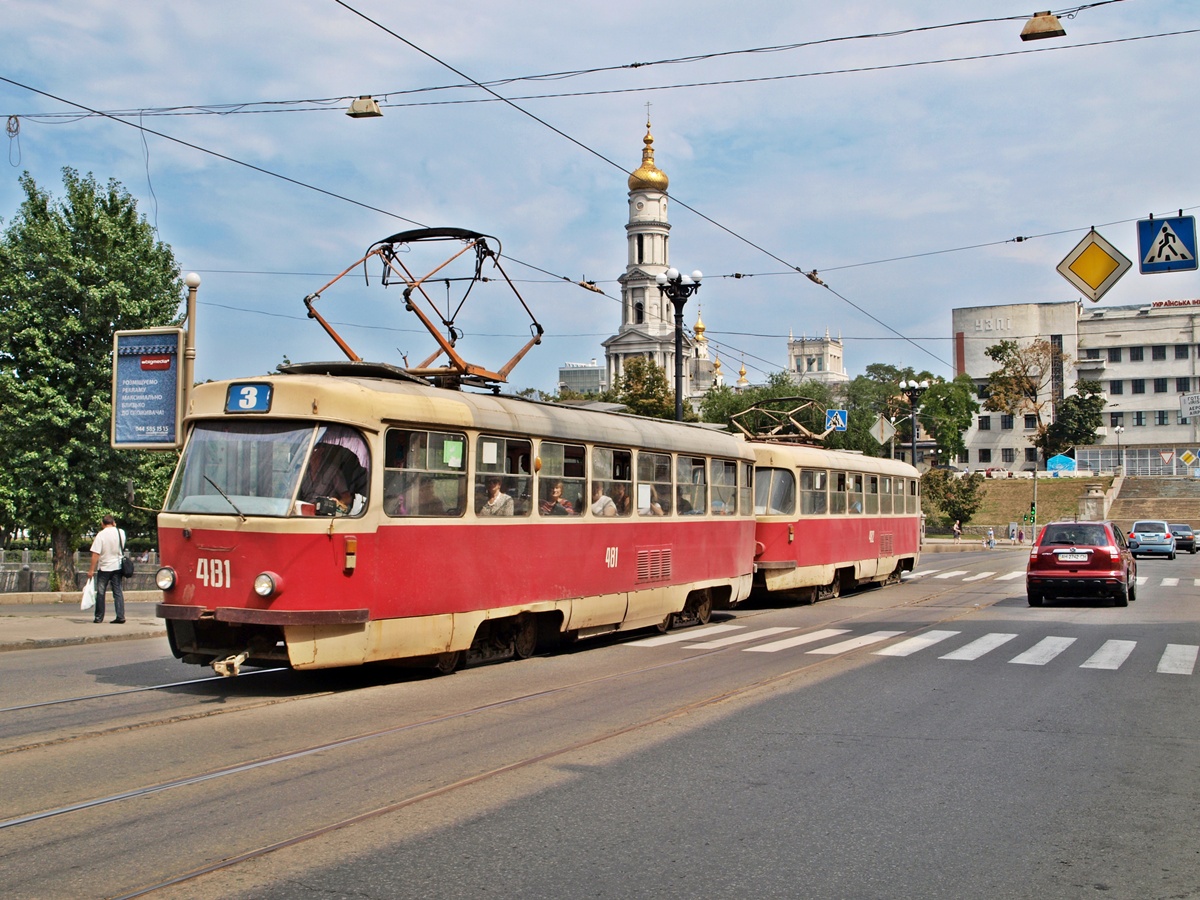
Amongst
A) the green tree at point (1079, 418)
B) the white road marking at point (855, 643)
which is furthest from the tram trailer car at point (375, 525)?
the green tree at point (1079, 418)

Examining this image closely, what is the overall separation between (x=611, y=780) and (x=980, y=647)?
9130 mm

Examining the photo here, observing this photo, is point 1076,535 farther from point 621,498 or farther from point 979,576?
point 979,576

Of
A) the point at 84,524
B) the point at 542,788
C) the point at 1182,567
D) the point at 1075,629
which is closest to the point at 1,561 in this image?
the point at 84,524

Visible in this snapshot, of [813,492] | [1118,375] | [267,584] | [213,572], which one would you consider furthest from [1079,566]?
[1118,375]

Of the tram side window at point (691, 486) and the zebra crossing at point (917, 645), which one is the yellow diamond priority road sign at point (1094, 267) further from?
the tram side window at point (691, 486)

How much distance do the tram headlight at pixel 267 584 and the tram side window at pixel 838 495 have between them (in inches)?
616

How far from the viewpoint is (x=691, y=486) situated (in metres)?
17.4

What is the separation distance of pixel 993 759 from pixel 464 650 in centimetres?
585

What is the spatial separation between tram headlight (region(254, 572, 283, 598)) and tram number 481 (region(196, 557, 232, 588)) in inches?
13.2

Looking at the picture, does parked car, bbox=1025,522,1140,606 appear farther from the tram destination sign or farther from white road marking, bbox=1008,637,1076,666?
the tram destination sign

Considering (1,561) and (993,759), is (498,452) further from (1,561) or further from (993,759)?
(1,561)

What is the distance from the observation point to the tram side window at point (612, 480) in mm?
14634

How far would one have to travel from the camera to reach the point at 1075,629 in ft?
58.3

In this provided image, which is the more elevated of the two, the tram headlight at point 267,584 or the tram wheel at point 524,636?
the tram headlight at point 267,584
